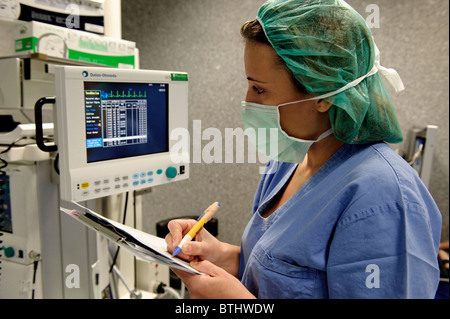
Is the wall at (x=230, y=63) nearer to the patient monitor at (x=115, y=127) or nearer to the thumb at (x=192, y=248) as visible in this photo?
the patient monitor at (x=115, y=127)

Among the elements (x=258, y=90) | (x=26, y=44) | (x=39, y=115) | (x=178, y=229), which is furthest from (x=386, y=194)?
(x=26, y=44)

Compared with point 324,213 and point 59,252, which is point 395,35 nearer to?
point 324,213

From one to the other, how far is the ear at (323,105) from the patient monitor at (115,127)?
1.47 feet

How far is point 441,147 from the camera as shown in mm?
1933

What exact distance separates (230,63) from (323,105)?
4.35 ft

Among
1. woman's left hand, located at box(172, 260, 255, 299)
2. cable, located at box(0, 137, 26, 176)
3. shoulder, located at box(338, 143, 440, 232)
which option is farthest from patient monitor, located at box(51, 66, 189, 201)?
shoulder, located at box(338, 143, 440, 232)

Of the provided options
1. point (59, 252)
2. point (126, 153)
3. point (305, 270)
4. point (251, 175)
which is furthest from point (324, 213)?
point (251, 175)

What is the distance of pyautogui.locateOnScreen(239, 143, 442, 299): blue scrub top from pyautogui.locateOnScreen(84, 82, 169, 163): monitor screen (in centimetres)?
43

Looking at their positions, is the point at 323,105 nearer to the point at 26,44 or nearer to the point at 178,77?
the point at 178,77

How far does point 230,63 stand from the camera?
1937 mm

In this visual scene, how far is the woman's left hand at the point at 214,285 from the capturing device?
2.07 feet

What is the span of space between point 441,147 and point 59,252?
1.91m

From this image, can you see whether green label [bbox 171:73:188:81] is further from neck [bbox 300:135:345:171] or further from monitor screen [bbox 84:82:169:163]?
neck [bbox 300:135:345:171]

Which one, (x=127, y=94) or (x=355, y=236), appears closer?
(x=355, y=236)
